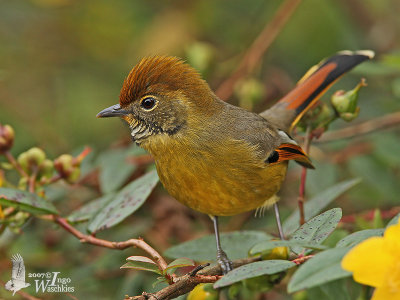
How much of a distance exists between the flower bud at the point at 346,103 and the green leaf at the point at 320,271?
148 cm

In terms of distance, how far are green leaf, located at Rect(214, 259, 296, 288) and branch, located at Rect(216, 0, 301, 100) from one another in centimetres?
269

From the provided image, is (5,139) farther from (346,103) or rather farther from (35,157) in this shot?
(346,103)

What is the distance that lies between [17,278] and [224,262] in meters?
1.16

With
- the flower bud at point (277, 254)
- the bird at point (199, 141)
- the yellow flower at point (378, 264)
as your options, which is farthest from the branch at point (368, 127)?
the yellow flower at point (378, 264)

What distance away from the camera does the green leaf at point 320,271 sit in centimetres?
166

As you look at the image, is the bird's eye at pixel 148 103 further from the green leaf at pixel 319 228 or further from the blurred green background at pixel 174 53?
the green leaf at pixel 319 228

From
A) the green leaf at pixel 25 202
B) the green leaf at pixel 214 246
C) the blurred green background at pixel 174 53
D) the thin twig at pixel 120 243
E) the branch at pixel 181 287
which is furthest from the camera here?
the blurred green background at pixel 174 53

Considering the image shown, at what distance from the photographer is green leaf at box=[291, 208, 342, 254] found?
2.04 meters

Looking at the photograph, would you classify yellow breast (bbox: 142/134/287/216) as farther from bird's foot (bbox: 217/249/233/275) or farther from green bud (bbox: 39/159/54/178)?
green bud (bbox: 39/159/54/178)

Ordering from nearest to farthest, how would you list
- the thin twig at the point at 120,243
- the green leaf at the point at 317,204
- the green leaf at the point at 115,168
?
1. the thin twig at the point at 120,243
2. the green leaf at the point at 317,204
3. the green leaf at the point at 115,168

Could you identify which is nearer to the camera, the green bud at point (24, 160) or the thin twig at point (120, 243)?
the thin twig at point (120, 243)

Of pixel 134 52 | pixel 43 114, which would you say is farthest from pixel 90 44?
pixel 43 114

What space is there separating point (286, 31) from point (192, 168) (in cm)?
270

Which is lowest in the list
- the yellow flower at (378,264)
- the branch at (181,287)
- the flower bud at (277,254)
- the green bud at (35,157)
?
the yellow flower at (378,264)
